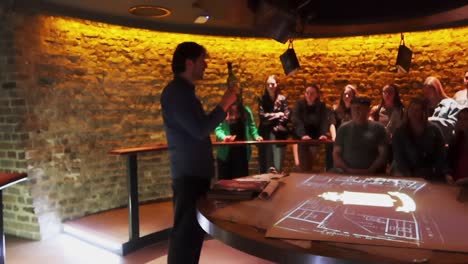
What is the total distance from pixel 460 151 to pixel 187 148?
2173 millimetres

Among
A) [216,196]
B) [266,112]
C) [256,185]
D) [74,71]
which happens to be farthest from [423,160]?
[74,71]

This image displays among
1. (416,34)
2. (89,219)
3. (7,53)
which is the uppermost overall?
(416,34)

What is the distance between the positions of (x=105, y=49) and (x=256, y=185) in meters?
3.76

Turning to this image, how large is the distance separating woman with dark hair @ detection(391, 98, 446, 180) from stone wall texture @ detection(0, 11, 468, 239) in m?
2.02

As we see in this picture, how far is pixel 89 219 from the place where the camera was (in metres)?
4.67

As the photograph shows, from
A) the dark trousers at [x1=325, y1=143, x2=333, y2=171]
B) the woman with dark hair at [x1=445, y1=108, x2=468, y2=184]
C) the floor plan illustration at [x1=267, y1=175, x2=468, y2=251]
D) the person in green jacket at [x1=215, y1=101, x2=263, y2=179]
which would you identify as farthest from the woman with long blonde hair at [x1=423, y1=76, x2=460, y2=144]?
the floor plan illustration at [x1=267, y1=175, x2=468, y2=251]

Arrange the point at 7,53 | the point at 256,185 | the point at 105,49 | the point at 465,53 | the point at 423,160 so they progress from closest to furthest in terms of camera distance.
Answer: the point at 256,185
the point at 423,160
the point at 7,53
the point at 105,49
the point at 465,53

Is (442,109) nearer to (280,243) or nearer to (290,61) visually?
(290,61)

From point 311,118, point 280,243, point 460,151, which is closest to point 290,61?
point 311,118

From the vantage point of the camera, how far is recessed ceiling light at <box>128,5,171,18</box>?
4574 mm

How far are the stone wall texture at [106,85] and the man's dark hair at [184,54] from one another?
2582 mm

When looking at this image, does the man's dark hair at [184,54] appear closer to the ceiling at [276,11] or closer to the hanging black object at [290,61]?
the ceiling at [276,11]

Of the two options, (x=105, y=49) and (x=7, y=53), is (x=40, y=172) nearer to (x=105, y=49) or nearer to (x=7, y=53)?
(x=7, y=53)

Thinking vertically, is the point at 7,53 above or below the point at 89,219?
above
